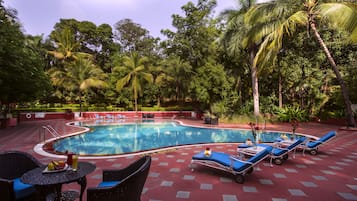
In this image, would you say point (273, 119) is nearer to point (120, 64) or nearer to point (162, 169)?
point (162, 169)

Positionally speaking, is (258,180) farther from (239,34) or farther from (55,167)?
(239,34)

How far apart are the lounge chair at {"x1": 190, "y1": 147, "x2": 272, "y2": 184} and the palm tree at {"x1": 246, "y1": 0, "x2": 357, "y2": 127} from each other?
8118 millimetres

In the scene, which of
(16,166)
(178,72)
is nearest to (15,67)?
(16,166)

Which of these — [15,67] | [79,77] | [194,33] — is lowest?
[15,67]

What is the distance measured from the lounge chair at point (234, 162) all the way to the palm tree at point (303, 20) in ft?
26.6

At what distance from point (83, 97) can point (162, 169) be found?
22.7 m

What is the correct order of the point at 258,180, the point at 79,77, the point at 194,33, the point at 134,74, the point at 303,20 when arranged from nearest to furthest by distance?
1. the point at 258,180
2. the point at 303,20
3. the point at 194,33
4. the point at 79,77
5. the point at 134,74

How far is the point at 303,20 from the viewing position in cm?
1197

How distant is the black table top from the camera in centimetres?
284

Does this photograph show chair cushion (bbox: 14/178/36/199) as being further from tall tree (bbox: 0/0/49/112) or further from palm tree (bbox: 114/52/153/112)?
palm tree (bbox: 114/52/153/112)

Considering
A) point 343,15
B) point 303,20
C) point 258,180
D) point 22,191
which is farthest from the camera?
point 303,20

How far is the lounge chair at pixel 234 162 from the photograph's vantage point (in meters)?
4.83

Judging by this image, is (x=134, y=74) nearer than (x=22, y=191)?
No

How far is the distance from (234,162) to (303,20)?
10607mm
